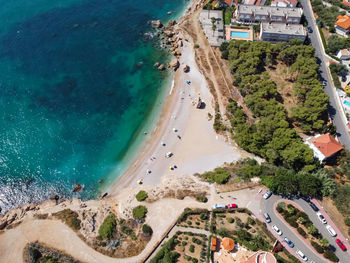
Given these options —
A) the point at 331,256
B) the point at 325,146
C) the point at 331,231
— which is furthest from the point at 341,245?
the point at 325,146

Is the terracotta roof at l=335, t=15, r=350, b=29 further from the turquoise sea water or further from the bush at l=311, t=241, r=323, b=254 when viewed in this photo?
the bush at l=311, t=241, r=323, b=254

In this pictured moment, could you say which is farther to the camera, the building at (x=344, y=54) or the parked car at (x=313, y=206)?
the building at (x=344, y=54)

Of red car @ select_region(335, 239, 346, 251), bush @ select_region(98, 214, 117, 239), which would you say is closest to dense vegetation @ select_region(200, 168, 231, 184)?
bush @ select_region(98, 214, 117, 239)

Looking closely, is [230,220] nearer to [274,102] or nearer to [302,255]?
[302,255]

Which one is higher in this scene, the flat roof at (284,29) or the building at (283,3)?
the building at (283,3)

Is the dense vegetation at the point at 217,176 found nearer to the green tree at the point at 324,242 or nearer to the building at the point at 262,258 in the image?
the building at the point at 262,258

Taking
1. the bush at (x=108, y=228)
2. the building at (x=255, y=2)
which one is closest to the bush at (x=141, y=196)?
the bush at (x=108, y=228)

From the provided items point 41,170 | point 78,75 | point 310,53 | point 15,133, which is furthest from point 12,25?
point 310,53
